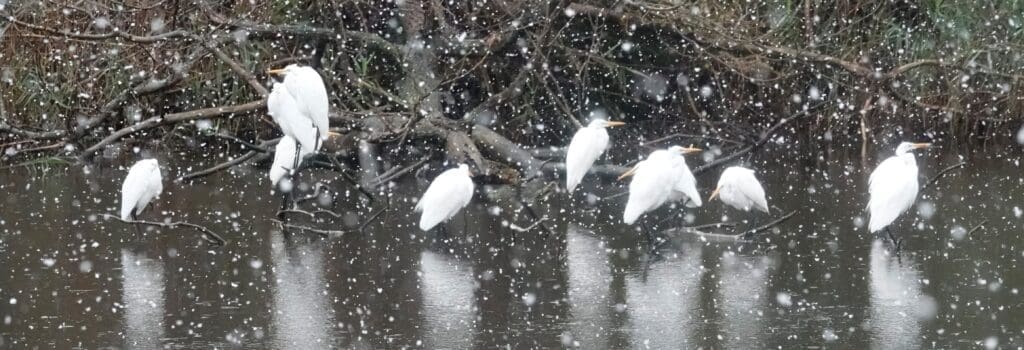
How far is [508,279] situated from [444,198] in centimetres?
91

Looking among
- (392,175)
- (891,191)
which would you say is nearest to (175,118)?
(392,175)

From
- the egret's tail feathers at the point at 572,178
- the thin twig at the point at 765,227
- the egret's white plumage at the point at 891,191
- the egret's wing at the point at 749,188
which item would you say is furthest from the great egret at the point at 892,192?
the egret's tail feathers at the point at 572,178

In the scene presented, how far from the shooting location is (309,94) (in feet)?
23.5

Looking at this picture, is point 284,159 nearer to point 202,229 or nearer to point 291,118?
point 291,118

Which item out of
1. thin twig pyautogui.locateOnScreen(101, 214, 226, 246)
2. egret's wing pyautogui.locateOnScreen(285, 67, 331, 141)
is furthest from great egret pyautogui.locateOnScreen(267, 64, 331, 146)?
thin twig pyautogui.locateOnScreen(101, 214, 226, 246)

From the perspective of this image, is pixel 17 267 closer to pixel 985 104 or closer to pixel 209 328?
pixel 209 328

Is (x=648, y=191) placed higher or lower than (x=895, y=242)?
higher

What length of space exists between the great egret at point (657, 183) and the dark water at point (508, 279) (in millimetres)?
216

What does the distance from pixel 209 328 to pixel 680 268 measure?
7.25ft

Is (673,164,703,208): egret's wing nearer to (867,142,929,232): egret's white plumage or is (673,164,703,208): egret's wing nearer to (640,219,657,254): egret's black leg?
(640,219,657,254): egret's black leg

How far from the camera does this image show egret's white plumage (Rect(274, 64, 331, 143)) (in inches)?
282

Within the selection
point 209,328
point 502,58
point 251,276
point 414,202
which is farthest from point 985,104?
point 209,328

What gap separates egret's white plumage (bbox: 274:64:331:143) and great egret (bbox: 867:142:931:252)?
9.39ft

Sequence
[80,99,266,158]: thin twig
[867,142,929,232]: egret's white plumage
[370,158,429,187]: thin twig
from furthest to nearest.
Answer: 1. [80,99,266,158]: thin twig
2. [370,158,429,187]: thin twig
3. [867,142,929,232]: egret's white plumage
